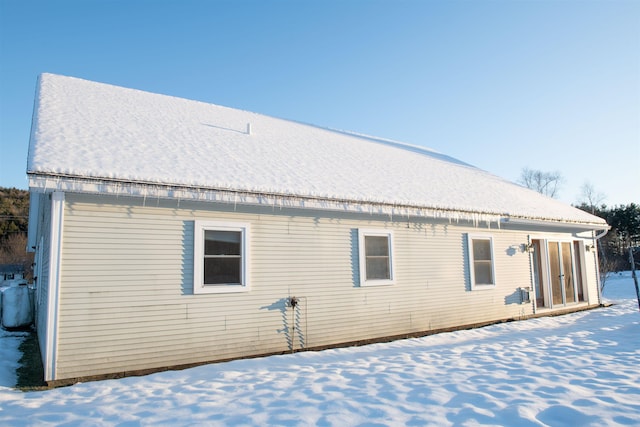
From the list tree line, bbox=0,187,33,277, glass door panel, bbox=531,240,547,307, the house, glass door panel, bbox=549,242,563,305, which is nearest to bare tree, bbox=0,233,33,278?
tree line, bbox=0,187,33,277

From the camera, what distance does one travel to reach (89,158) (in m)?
6.00

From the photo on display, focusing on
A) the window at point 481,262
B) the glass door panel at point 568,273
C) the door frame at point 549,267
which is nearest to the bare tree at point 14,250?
the window at point 481,262

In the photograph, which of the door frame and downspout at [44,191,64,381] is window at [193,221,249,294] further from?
the door frame

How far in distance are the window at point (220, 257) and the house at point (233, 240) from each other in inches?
0.9

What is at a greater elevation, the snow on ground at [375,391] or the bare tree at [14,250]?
the bare tree at [14,250]

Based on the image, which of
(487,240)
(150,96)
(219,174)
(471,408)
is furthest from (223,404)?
(150,96)

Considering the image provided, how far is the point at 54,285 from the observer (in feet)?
17.9

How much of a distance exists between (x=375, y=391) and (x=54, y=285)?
4.30 m

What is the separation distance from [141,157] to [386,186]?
500 cm

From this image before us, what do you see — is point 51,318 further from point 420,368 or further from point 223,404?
point 420,368

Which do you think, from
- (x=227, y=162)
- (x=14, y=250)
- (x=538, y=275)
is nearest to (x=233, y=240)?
(x=227, y=162)

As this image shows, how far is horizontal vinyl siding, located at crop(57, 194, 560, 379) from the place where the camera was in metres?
5.70

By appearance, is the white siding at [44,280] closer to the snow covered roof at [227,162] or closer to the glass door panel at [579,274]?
the snow covered roof at [227,162]

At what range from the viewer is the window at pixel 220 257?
6508 mm
